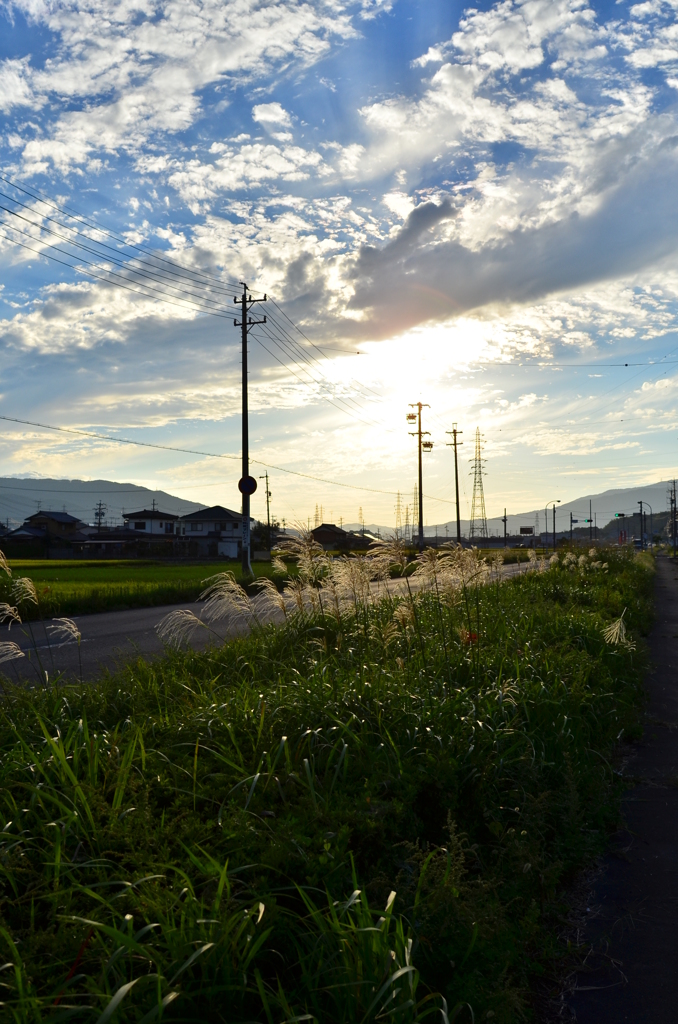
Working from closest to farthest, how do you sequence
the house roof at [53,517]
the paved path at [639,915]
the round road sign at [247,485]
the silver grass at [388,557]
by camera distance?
the paved path at [639,915]
the silver grass at [388,557]
the round road sign at [247,485]
the house roof at [53,517]

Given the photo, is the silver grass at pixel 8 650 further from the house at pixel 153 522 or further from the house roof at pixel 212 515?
the house at pixel 153 522

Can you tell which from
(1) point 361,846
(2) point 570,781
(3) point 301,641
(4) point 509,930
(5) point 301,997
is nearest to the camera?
(5) point 301,997

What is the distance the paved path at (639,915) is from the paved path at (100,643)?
3.54 meters

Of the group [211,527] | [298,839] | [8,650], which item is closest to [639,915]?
[298,839]

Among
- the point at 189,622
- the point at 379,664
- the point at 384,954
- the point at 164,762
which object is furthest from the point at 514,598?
the point at 384,954

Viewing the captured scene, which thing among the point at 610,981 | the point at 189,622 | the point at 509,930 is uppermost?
the point at 189,622

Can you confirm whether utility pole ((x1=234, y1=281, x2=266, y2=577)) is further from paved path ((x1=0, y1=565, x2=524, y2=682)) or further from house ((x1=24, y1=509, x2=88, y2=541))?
house ((x1=24, y1=509, x2=88, y2=541))

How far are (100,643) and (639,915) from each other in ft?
34.6

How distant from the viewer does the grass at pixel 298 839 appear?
7.85ft

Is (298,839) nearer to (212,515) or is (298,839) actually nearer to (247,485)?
(247,485)

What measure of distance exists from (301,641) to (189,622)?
161 centimetres

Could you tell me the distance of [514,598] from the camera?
1289cm

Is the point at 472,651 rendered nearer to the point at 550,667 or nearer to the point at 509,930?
the point at 550,667

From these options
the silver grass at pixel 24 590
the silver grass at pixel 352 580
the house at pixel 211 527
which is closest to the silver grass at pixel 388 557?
the silver grass at pixel 352 580
